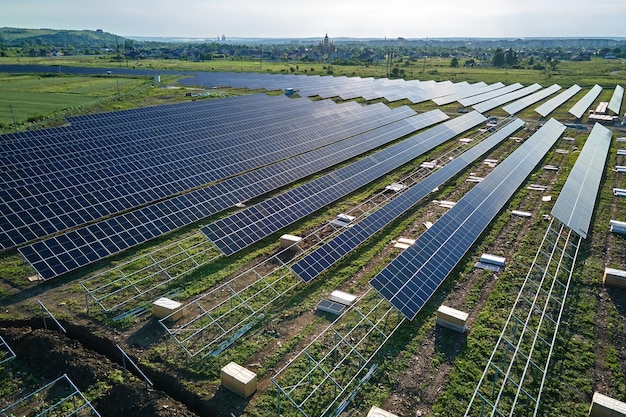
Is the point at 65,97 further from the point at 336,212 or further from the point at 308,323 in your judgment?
the point at 308,323

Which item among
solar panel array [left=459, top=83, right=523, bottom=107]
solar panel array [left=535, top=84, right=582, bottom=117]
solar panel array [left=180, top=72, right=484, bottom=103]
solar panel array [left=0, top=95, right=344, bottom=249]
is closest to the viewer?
solar panel array [left=0, top=95, right=344, bottom=249]

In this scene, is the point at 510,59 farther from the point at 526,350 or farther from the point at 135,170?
the point at 526,350

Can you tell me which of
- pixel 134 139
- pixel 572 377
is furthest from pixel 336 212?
pixel 134 139

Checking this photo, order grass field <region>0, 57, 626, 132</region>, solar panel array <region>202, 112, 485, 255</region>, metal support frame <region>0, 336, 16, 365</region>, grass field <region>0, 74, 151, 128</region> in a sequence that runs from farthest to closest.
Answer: grass field <region>0, 57, 626, 132</region> < grass field <region>0, 74, 151, 128</region> < solar panel array <region>202, 112, 485, 255</region> < metal support frame <region>0, 336, 16, 365</region>

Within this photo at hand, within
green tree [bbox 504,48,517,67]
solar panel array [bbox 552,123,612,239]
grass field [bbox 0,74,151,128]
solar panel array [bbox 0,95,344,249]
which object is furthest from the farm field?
green tree [bbox 504,48,517,67]

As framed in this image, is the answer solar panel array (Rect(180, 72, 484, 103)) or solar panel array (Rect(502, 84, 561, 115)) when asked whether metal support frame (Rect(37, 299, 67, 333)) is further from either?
solar panel array (Rect(502, 84, 561, 115))

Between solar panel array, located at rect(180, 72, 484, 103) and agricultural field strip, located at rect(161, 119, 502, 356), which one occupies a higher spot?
solar panel array, located at rect(180, 72, 484, 103)
